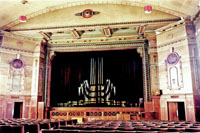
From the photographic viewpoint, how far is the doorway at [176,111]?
38.5 ft

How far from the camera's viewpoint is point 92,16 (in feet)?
41.2

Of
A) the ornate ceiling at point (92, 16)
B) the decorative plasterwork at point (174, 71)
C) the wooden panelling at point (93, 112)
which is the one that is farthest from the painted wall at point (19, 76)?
the decorative plasterwork at point (174, 71)

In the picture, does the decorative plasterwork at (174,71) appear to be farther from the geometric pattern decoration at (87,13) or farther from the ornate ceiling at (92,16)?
the geometric pattern decoration at (87,13)

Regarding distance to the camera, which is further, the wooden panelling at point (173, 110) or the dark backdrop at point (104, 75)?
the dark backdrop at point (104, 75)

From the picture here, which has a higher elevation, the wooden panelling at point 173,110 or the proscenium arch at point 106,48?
the proscenium arch at point 106,48

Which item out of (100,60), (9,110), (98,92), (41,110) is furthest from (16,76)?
(100,60)

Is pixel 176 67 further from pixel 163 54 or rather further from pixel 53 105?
pixel 53 105

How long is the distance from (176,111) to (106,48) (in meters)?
6.93

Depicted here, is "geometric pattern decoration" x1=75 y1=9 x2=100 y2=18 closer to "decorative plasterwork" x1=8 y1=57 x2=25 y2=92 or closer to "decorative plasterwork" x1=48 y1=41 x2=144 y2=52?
"decorative plasterwork" x1=48 y1=41 x2=144 y2=52

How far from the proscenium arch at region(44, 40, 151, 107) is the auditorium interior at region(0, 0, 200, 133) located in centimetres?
7

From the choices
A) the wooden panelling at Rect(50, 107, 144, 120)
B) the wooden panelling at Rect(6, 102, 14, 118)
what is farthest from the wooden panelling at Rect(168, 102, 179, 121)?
the wooden panelling at Rect(6, 102, 14, 118)

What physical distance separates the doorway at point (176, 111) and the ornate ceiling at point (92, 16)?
498cm

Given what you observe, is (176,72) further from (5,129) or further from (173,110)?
(5,129)

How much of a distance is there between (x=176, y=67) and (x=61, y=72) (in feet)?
30.4
